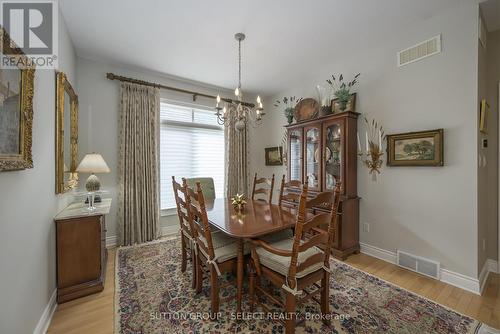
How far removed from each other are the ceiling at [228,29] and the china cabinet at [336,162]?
0.97 m

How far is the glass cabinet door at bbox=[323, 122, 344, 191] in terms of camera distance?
2.87 metres

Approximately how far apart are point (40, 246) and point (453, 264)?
12.3 feet

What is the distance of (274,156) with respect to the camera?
435cm

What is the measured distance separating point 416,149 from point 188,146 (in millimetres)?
3414

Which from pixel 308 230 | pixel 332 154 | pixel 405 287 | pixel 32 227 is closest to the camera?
pixel 308 230

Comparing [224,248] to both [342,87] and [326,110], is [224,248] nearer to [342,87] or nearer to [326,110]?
[326,110]

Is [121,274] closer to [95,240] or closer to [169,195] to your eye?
[95,240]

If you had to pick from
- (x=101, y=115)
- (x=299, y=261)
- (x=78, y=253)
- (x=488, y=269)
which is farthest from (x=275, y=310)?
(x=101, y=115)

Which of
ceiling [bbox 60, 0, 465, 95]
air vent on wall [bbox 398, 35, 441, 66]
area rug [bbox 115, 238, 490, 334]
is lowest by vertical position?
area rug [bbox 115, 238, 490, 334]

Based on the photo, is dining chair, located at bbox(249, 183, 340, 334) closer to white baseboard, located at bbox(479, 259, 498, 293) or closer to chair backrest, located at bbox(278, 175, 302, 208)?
chair backrest, located at bbox(278, 175, 302, 208)

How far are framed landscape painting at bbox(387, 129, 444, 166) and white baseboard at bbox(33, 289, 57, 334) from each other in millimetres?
3618

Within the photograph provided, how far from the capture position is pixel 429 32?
2.25m

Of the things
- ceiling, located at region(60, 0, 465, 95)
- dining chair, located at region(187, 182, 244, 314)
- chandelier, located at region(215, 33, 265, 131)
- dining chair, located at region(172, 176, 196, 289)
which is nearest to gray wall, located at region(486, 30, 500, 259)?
ceiling, located at region(60, 0, 465, 95)

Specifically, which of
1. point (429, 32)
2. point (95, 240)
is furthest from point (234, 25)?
point (95, 240)
